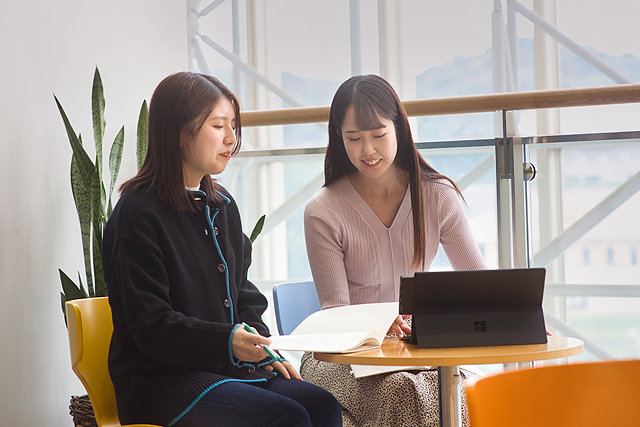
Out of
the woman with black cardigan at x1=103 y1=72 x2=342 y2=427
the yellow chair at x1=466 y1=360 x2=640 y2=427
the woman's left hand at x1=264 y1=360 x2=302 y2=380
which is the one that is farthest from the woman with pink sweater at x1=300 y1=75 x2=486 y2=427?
the yellow chair at x1=466 y1=360 x2=640 y2=427

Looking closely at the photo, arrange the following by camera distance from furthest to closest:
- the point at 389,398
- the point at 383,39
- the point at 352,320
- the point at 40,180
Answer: the point at 383,39 → the point at 40,180 → the point at 389,398 → the point at 352,320

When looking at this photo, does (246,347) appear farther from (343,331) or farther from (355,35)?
(355,35)

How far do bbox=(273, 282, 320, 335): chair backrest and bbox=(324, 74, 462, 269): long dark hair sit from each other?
381 millimetres

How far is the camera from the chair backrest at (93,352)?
55.2 inches

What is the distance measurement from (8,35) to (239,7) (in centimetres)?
235

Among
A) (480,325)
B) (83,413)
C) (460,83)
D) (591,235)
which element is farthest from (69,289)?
(460,83)

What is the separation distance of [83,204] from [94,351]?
0.70 metres

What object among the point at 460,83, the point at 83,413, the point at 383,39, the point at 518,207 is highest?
the point at 383,39

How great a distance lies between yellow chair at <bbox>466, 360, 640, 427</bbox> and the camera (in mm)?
825

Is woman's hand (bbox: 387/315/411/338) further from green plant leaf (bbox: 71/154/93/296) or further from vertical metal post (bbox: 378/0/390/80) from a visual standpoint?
vertical metal post (bbox: 378/0/390/80)

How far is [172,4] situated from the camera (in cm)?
298

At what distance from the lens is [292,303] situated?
6.59ft

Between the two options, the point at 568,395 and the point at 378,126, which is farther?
the point at 378,126

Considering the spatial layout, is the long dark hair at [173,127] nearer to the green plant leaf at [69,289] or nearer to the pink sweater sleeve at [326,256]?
the pink sweater sleeve at [326,256]
